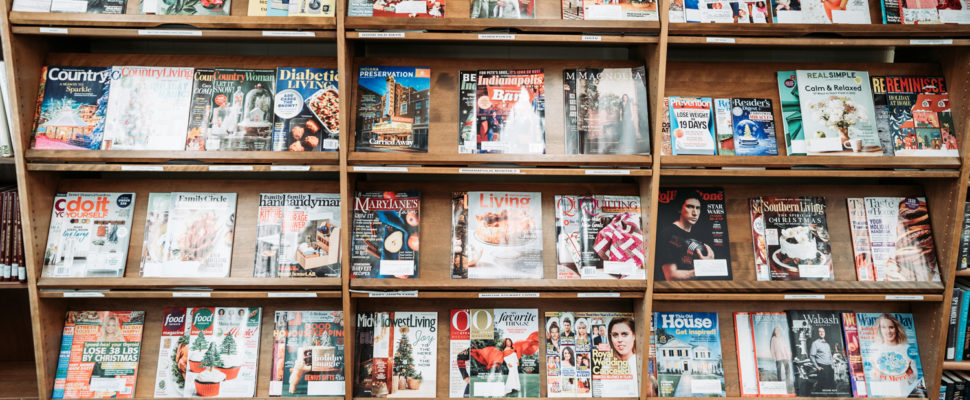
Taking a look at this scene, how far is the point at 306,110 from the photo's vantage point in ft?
7.44

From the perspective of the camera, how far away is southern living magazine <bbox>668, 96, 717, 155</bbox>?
7.45 feet

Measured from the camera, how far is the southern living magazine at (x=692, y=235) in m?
2.29

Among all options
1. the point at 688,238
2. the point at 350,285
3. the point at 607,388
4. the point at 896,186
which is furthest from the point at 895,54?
the point at 350,285

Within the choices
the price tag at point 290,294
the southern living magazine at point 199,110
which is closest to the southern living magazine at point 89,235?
the southern living magazine at point 199,110

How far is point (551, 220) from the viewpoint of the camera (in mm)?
2346

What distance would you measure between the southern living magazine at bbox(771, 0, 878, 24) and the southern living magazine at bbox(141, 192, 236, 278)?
239 centimetres

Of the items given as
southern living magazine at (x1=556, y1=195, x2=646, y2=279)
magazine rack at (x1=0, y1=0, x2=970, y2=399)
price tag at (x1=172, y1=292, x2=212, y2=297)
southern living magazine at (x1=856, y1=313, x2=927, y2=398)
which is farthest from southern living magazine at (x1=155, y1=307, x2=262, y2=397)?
southern living magazine at (x1=856, y1=313, x2=927, y2=398)

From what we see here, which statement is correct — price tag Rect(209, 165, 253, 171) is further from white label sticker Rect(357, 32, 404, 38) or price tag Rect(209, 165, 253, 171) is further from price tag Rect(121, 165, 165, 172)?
white label sticker Rect(357, 32, 404, 38)

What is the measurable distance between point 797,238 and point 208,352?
2.51 meters

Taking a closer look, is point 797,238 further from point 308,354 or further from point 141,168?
point 141,168

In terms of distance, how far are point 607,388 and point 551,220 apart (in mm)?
727

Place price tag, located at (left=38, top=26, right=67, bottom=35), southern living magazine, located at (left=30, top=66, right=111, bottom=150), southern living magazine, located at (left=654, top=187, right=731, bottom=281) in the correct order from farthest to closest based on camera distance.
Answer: southern living magazine, located at (left=654, top=187, right=731, bottom=281)
southern living magazine, located at (left=30, top=66, right=111, bottom=150)
price tag, located at (left=38, top=26, right=67, bottom=35)

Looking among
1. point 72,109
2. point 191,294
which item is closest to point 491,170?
point 191,294

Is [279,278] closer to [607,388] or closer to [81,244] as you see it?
[81,244]
